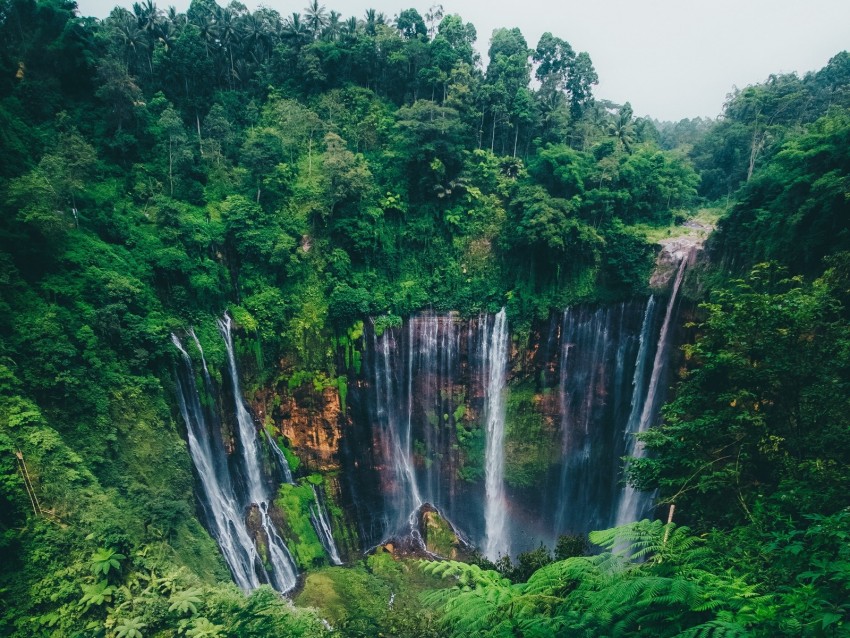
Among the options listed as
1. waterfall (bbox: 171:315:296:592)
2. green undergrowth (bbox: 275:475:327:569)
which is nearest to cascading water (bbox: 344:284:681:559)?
green undergrowth (bbox: 275:475:327:569)

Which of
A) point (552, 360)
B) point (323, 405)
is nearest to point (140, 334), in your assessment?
point (323, 405)

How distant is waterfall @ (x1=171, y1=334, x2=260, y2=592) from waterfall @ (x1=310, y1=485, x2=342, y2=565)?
9.19 feet

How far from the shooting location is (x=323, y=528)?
19469mm

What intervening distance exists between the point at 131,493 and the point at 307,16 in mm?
27584

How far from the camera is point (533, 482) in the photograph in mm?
21031

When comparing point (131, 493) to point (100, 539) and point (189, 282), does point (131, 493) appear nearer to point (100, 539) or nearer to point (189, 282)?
point (100, 539)

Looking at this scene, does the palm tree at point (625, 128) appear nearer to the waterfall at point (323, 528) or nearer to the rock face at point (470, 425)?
the rock face at point (470, 425)

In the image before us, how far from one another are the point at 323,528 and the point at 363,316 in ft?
29.8

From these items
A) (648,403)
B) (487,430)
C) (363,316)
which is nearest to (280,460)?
(363,316)

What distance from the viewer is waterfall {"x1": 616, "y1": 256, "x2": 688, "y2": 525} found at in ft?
60.1

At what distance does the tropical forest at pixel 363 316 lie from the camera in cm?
902

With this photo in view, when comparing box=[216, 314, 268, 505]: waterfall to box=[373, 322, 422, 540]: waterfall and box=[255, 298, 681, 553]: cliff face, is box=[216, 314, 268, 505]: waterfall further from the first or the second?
box=[373, 322, 422, 540]: waterfall

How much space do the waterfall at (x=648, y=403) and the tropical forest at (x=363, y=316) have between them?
130 mm

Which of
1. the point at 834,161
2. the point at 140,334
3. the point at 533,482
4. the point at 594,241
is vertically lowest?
the point at 533,482
